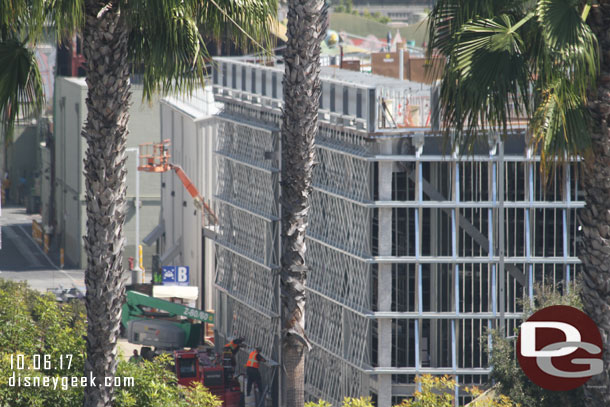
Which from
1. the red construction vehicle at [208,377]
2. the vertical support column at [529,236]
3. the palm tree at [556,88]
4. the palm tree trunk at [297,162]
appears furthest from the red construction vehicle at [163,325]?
the palm tree at [556,88]

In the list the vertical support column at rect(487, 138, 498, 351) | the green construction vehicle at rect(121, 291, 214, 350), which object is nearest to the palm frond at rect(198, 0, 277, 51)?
the vertical support column at rect(487, 138, 498, 351)

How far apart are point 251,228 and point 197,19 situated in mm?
29404

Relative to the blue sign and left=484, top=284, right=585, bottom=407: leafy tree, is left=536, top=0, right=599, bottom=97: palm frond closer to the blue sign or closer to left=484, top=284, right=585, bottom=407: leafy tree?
left=484, top=284, right=585, bottom=407: leafy tree

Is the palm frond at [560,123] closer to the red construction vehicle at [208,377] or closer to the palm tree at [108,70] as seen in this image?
the palm tree at [108,70]

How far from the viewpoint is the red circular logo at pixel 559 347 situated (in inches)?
693

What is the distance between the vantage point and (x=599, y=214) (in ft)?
53.1

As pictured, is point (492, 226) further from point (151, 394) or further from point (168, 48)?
point (168, 48)

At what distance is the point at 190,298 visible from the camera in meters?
54.9

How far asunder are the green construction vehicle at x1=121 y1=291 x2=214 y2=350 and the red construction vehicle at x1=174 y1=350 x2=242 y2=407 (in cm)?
511

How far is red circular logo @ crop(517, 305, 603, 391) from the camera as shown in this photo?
1761cm

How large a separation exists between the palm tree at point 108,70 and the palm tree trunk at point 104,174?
1 centimetres

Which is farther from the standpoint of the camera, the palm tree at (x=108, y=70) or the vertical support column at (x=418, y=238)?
the vertical support column at (x=418, y=238)

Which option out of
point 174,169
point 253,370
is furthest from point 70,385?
point 174,169

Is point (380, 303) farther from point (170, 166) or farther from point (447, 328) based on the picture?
point (170, 166)
